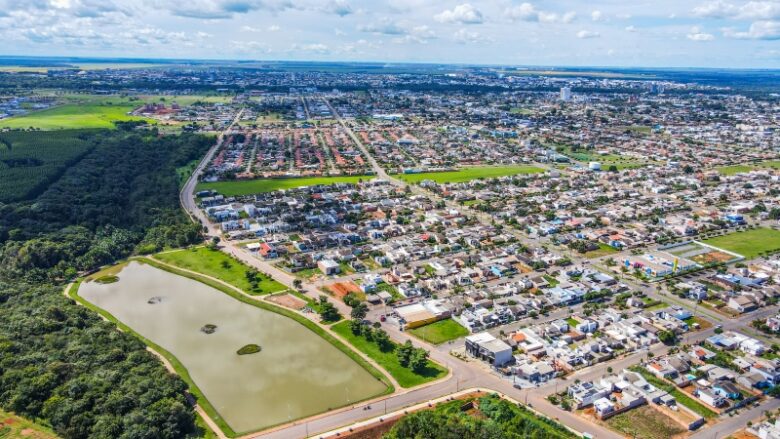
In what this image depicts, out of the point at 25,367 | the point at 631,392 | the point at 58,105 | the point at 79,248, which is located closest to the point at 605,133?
the point at 631,392

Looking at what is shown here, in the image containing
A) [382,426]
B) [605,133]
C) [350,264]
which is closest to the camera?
[382,426]

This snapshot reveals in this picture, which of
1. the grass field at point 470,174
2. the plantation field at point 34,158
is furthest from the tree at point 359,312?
the plantation field at point 34,158

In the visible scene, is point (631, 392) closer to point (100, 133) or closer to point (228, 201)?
point (228, 201)

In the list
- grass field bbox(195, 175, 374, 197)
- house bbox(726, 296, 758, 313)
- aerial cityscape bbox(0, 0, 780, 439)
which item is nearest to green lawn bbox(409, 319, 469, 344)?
aerial cityscape bbox(0, 0, 780, 439)

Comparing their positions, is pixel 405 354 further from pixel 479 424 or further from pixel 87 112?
pixel 87 112

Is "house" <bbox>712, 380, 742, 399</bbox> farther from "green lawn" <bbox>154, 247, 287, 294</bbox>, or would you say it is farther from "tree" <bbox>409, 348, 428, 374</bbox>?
"green lawn" <bbox>154, 247, 287, 294</bbox>

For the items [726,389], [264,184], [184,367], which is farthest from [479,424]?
[264,184]
